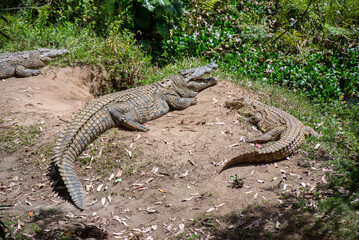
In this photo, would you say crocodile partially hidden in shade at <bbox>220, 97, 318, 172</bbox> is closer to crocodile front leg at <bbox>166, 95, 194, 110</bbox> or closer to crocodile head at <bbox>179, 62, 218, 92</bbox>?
crocodile front leg at <bbox>166, 95, 194, 110</bbox>

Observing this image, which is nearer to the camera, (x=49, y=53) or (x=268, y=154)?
(x=268, y=154)

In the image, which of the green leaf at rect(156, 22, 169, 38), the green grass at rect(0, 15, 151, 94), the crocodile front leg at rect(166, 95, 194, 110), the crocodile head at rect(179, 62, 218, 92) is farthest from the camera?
the green leaf at rect(156, 22, 169, 38)

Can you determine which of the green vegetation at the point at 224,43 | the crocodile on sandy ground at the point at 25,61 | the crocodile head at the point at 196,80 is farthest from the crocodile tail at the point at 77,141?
the crocodile on sandy ground at the point at 25,61

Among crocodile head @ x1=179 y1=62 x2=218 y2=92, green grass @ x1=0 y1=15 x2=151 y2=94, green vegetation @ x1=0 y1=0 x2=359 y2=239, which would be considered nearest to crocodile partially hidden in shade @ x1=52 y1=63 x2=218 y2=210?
crocodile head @ x1=179 y1=62 x2=218 y2=92

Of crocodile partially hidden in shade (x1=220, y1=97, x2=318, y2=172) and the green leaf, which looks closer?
crocodile partially hidden in shade (x1=220, y1=97, x2=318, y2=172)

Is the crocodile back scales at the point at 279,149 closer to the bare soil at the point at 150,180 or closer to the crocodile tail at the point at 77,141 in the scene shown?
the bare soil at the point at 150,180

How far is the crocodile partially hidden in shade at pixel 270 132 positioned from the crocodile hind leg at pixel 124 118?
6.19 feet

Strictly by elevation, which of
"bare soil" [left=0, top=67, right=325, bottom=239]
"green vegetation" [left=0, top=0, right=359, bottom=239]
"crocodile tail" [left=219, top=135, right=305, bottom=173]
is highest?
"green vegetation" [left=0, top=0, right=359, bottom=239]

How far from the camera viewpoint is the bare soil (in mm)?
3754

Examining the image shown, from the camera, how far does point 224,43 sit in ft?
29.6

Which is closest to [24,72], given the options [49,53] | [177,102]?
[49,53]

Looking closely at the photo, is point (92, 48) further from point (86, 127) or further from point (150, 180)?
point (150, 180)

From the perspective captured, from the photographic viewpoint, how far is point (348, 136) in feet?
17.9

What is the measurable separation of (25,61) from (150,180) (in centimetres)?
462
